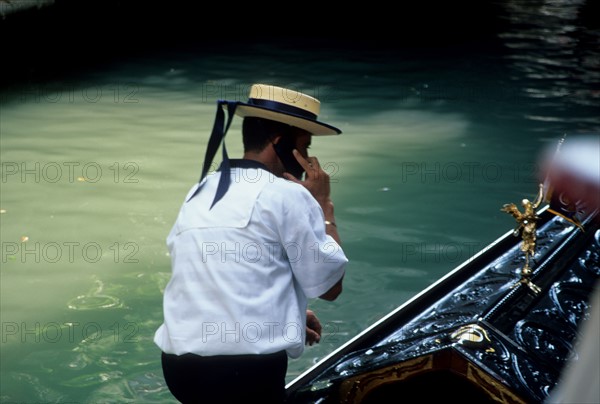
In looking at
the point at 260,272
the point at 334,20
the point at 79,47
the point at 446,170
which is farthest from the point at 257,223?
the point at 334,20

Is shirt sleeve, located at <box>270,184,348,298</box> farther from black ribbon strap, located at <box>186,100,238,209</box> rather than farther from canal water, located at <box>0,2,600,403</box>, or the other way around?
canal water, located at <box>0,2,600,403</box>

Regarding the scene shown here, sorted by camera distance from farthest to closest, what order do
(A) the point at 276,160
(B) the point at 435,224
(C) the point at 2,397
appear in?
(B) the point at 435,224 < (C) the point at 2,397 < (A) the point at 276,160

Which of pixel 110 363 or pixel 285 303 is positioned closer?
pixel 285 303

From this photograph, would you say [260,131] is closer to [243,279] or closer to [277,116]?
[277,116]

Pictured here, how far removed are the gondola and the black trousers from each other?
0.19m

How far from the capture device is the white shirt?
156cm

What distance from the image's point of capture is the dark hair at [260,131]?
1.72m

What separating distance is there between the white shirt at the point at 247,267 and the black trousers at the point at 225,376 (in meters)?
0.03

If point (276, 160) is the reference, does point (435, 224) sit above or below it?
below

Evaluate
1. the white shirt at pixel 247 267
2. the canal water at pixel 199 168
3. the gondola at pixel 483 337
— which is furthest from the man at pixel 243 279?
the canal water at pixel 199 168

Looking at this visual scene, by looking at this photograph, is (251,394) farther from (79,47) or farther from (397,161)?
(79,47)

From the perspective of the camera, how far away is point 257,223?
159 cm

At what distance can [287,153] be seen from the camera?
174 centimetres

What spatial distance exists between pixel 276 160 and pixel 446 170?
12.5ft
